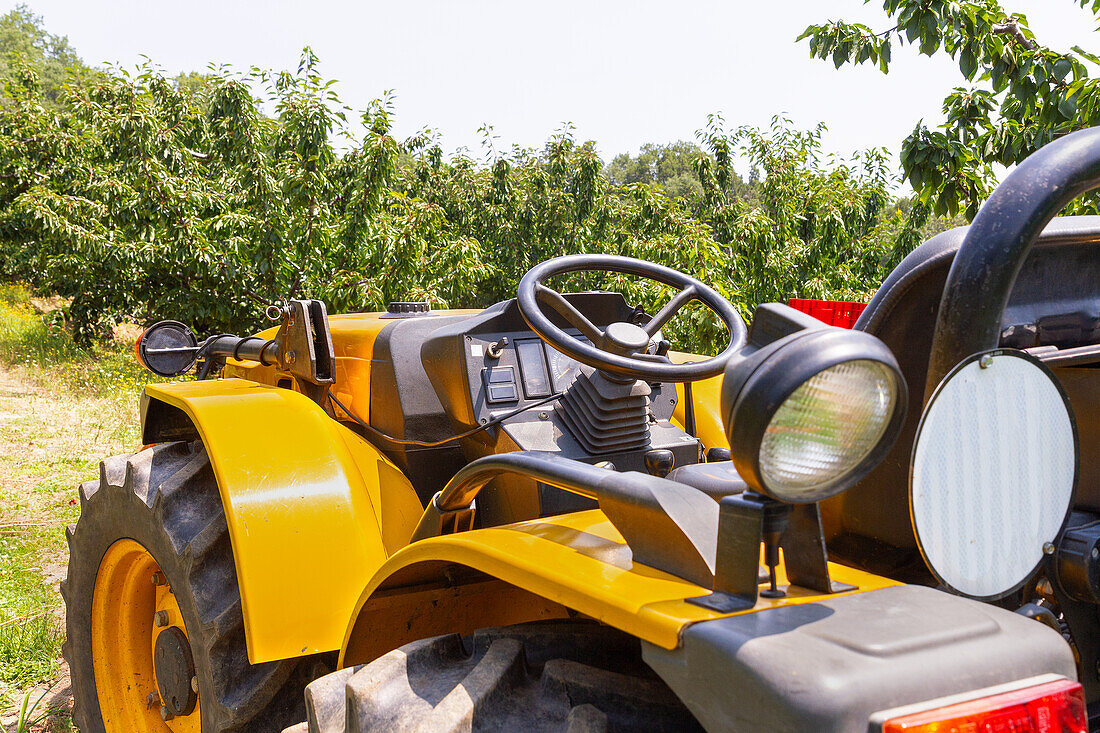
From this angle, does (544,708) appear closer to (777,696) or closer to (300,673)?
(777,696)

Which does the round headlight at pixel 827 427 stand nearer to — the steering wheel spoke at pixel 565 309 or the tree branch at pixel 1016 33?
the steering wheel spoke at pixel 565 309

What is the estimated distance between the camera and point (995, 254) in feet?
3.66

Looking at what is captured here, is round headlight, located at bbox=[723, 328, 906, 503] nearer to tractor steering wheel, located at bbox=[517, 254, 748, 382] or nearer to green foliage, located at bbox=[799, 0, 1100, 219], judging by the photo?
tractor steering wheel, located at bbox=[517, 254, 748, 382]

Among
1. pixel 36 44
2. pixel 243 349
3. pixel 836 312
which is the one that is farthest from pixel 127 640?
pixel 36 44

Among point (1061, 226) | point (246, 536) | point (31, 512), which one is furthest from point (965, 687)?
point (31, 512)

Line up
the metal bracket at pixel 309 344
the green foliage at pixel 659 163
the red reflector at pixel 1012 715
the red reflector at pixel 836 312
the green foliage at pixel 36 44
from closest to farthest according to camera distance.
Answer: the red reflector at pixel 1012 715, the metal bracket at pixel 309 344, the red reflector at pixel 836 312, the green foliage at pixel 36 44, the green foliage at pixel 659 163

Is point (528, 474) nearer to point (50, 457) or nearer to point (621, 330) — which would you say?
point (621, 330)

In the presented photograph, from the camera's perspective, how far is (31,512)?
5.54 m

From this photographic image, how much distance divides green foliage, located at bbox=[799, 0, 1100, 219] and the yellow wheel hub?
4707 millimetres

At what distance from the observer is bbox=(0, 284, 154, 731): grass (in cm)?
333

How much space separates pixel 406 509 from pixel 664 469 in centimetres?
69

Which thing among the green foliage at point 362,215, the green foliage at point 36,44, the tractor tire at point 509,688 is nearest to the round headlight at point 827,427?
the tractor tire at point 509,688

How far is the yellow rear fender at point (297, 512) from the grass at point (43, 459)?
1377 mm

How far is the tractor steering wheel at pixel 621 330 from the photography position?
1.92 metres
